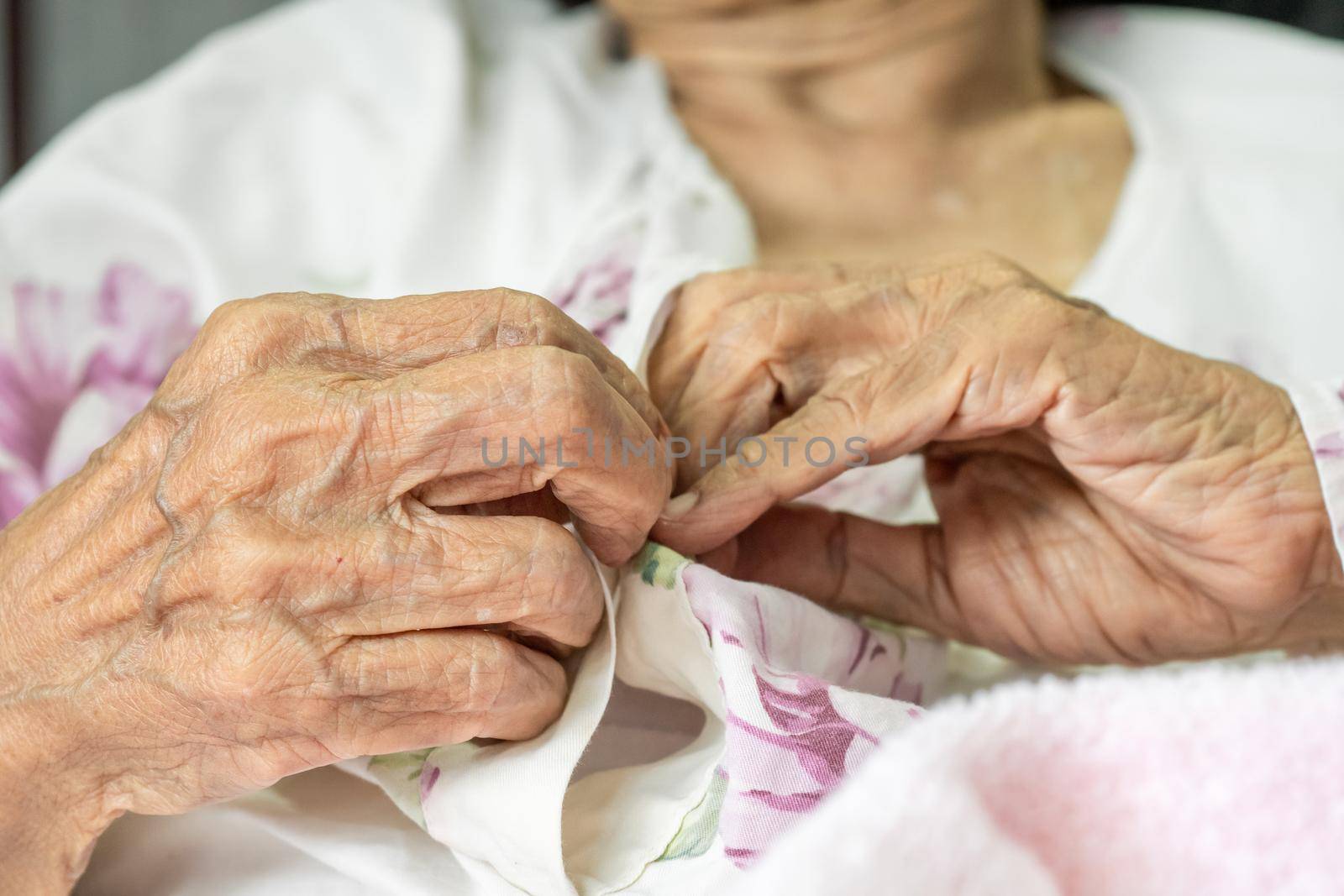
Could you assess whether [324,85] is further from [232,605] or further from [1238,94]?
[1238,94]

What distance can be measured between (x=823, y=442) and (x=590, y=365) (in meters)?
0.16

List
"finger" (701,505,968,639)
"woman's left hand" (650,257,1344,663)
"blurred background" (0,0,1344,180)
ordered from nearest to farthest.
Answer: "woman's left hand" (650,257,1344,663), "finger" (701,505,968,639), "blurred background" (0,0,1344,180)

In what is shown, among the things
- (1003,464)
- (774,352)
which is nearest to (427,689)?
(774,352)

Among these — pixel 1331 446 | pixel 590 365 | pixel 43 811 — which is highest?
pixel 590 365

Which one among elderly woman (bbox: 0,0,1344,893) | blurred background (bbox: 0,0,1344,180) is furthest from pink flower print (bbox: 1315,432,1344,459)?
blurred background (bbox: 0,0,1344,180)

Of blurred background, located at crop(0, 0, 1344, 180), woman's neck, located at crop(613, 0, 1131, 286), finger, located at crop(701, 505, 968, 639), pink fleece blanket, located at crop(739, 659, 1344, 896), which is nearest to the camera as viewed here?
pink fleece blanket, located at crop(739, 659, 1344, 896)

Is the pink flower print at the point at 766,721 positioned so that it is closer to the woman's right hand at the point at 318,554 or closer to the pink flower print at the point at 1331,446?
the woman's right hand at the point at 318,554

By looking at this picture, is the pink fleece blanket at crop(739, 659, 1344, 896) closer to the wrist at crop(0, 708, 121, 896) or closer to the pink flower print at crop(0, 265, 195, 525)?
the wrist at crop(0, 708, 121, 896)

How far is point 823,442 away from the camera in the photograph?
61cm

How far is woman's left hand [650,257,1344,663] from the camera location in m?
0.62

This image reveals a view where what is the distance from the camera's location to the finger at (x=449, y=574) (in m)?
0.52

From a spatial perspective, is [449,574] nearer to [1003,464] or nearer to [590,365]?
[590,365]

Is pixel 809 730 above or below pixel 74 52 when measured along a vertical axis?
below

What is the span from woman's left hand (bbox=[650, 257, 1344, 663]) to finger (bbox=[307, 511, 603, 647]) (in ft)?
0.28
